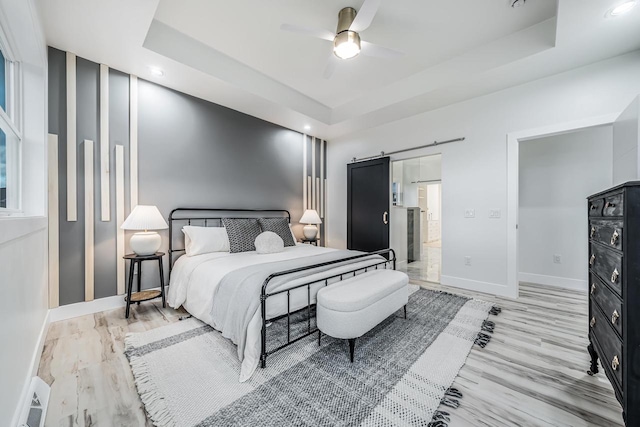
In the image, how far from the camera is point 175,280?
9.12 feet

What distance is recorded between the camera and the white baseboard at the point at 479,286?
3.27 meters

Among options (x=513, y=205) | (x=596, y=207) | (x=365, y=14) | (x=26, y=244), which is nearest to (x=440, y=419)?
(x=596, y=207)

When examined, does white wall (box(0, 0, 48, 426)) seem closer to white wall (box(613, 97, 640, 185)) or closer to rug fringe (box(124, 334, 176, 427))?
rug fringe (box(124, 334, 176, 427))

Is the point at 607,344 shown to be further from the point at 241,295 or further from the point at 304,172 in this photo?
the point at 304,172

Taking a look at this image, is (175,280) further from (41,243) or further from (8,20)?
(8,20)

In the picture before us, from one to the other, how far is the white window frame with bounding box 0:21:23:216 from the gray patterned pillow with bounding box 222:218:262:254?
5.88 feet

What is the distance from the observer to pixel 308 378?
1648mm

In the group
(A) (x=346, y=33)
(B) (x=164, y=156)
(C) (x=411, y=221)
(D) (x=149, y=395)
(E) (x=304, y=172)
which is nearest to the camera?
(D) (x=149, y=395)

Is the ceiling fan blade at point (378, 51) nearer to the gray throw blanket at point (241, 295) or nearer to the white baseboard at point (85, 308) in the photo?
the gray throw blanket at point (241, 295)

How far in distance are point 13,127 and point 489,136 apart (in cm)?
493

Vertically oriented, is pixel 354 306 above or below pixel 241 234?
below

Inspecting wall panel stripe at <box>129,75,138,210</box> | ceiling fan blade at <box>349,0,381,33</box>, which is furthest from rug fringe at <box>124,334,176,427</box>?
ceiling fan blade at <box>349,0,381,33</box>

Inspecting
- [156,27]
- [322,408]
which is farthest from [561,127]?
[156,27]

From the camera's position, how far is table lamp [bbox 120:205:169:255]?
104 inches
